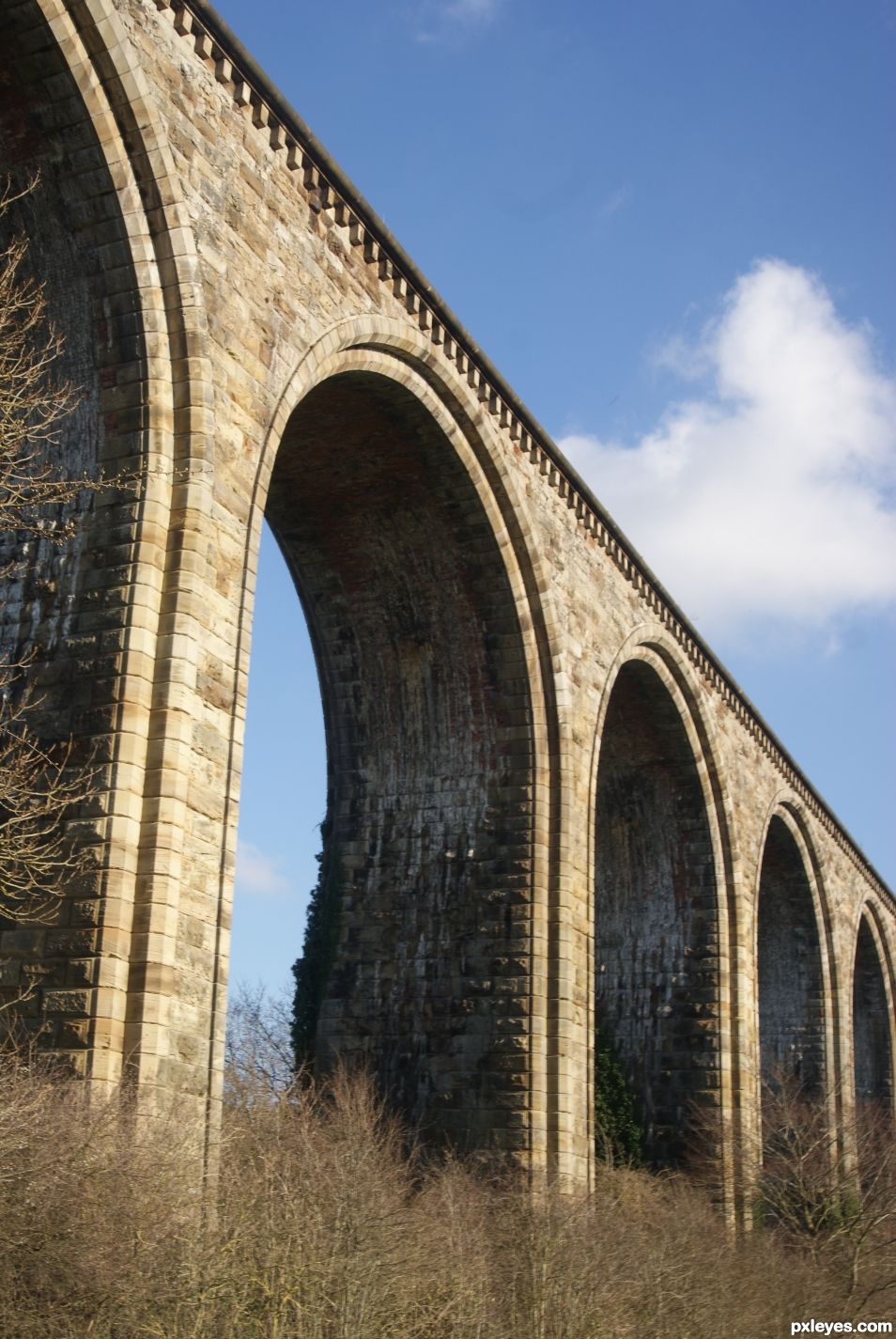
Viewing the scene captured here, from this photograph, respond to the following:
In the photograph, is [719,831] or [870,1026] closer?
[719,831]

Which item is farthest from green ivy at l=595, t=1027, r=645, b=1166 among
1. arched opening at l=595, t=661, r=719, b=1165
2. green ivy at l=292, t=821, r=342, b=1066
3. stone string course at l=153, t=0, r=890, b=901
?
stone string course at l=153, t=0, r=890, b=901

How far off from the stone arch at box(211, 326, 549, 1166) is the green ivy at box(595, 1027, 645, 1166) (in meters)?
5.95

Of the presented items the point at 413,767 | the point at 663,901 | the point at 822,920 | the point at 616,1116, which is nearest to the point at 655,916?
the point at 663,901

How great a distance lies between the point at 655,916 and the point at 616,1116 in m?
3.55

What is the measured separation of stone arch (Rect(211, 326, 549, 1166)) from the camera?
56.1 ft

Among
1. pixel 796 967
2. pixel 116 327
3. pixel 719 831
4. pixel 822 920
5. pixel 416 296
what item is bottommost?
pixel 796 967

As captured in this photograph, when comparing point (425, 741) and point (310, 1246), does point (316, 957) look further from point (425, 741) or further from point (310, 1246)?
point (310, 1246)

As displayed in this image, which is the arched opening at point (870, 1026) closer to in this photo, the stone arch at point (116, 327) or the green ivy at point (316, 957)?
the green ivy at point (316, 957)

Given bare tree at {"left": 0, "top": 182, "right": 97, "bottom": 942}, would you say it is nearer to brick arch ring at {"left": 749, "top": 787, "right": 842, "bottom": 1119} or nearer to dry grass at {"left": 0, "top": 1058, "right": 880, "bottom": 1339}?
dry grass at {"left": 0, "top": 1058, "right": 880, "bottom": 1339}

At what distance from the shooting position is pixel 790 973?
3312cm

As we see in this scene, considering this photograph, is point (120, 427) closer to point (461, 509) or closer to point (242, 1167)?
point (242, 1167)

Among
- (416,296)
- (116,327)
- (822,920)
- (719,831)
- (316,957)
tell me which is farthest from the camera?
(822,920)

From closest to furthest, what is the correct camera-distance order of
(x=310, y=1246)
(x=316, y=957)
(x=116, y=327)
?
(x=310, y=1246) < (x=116, y=327) < (x=316, y=957)

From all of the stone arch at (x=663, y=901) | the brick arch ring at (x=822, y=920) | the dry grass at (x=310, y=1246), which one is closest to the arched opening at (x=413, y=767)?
the dry grass at (x=310, y=1246)
